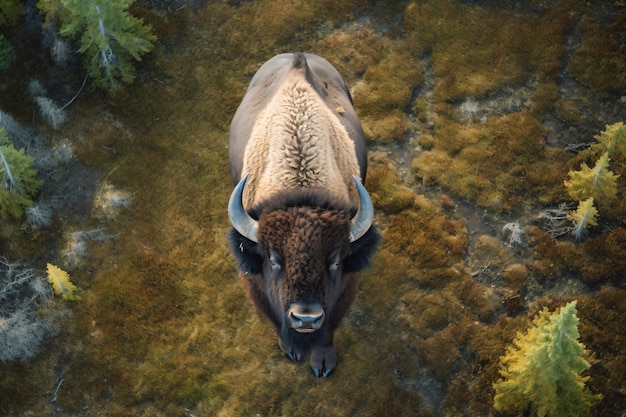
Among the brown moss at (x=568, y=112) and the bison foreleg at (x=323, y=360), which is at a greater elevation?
the brown moss at (x=568, y=112)

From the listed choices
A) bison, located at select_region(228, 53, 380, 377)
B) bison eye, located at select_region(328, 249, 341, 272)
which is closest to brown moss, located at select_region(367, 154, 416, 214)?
bison, located at select_region(228, 53, 380, 377)

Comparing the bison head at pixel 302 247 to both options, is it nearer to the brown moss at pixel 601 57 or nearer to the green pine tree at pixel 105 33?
the green pine tree at pixel 105 33

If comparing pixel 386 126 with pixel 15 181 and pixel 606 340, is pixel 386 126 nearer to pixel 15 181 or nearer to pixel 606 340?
pixel 606 340

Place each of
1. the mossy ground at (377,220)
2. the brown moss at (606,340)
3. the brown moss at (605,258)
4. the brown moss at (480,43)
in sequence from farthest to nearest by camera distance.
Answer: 1. the brown moss at (480,43)
2. the brown moss at (605,258)
3. the mossy ground at (377,220)
4. the brown moss at (606,340)

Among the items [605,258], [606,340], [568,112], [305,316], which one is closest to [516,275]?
[605,258]

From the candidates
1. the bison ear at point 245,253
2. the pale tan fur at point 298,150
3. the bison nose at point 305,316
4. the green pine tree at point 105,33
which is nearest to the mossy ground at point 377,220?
the green pine tree at point 105,33

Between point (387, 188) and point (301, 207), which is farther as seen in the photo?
point (387, 188)

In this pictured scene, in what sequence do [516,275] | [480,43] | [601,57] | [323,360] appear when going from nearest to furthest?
[323,360] → [516,275] → [601,57] → [480,43]

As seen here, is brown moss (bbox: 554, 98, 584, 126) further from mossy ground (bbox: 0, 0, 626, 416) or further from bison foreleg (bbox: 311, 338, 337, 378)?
bison foreleg (bbox: 311, 338, 337, 378)
